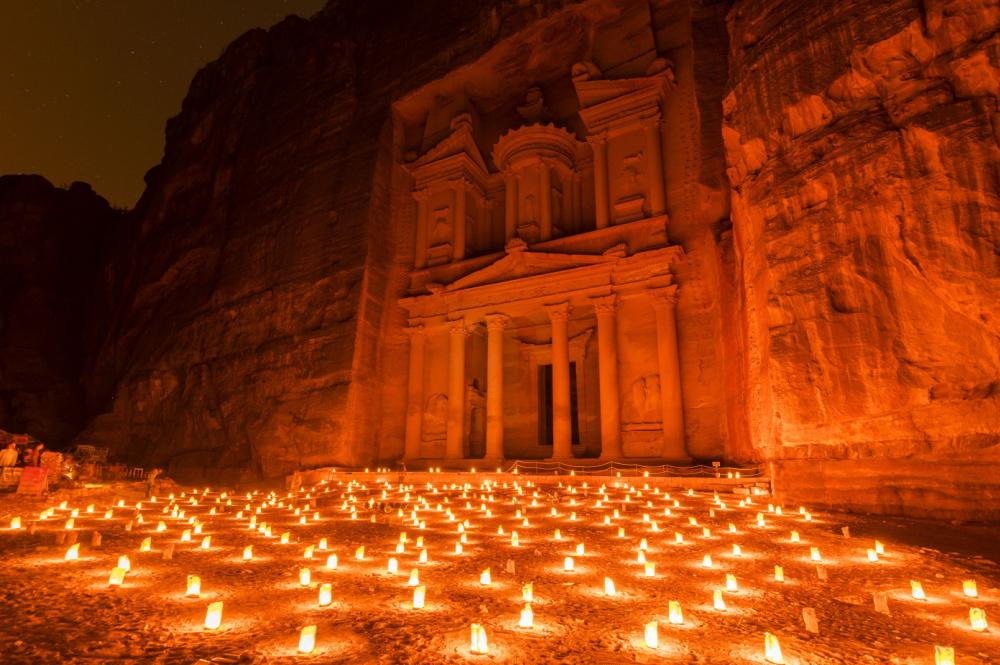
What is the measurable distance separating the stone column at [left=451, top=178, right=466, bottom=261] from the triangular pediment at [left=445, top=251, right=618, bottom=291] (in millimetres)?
2025

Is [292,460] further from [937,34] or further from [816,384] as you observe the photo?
[937,34]

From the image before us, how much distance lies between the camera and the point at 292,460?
19828 millimetres

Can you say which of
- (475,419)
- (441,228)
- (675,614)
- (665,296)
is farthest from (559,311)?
(675,614)

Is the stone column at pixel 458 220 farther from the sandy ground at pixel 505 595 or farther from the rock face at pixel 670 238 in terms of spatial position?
the sandy ground at pixel 505 595

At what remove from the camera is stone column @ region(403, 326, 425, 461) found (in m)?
21.2

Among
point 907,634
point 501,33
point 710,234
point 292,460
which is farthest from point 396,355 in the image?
point 907,634

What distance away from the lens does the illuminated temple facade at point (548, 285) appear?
60.4ft

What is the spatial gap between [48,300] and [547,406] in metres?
32.7

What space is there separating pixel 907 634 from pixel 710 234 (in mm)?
15739

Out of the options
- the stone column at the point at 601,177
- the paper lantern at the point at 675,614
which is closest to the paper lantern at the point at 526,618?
the paper lantern at the point at 675,614

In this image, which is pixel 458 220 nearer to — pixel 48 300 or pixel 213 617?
pixel 213 617

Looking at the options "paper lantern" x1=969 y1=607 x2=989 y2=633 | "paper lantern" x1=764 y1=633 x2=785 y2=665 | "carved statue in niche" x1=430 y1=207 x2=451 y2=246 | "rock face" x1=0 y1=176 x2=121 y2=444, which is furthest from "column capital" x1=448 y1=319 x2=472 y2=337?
"rock face" x1=0 y1=176 x2=121 y2=444

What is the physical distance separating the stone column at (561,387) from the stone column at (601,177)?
Answer: 392 centimetres

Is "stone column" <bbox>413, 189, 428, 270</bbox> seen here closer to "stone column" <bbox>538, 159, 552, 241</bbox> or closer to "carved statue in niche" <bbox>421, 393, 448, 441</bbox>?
"stone column" <bbox>538, 159, 552, 241</bbox>
